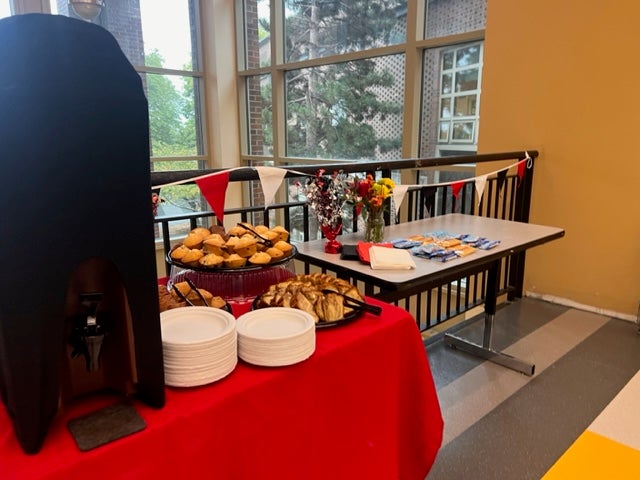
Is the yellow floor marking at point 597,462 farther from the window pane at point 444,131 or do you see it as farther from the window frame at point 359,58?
the window pane at point 444,131

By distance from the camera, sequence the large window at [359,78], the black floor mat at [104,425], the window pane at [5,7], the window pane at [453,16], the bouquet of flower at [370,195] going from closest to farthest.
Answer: the black floor mat at [104,425] < the bouquet of flower at [370,195] < the window pane at [453,16] < the large window at [359,78] < the window pane at [5,7]

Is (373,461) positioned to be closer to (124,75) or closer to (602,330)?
(124,75)

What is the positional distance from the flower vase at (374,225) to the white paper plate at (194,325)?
1.00m

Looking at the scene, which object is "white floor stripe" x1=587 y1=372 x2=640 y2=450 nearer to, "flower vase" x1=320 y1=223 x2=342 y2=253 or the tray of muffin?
the tray of muffin

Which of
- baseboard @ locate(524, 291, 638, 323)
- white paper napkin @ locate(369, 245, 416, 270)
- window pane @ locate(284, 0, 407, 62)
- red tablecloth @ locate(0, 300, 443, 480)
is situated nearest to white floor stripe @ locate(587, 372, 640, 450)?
red tablecloth @ locate(0, 300, 443, 480)

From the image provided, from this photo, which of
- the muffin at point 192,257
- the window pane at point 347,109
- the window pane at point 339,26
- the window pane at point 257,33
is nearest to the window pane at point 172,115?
the window pane at point 257,33

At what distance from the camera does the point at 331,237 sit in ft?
5.82

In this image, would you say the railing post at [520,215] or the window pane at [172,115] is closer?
the railing post at [520,215]

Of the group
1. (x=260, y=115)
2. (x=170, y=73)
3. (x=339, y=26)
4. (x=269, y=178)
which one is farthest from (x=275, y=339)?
(x=170, y=73)

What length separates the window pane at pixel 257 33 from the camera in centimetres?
602

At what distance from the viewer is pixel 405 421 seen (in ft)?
4.23

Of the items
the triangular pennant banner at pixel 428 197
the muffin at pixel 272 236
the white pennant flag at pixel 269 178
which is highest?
the white pennant flag at pixel 269 178

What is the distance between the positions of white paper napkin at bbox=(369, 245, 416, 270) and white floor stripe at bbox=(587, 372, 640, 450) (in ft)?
2.24

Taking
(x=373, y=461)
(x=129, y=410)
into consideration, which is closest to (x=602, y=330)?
(x=373, y=461)
